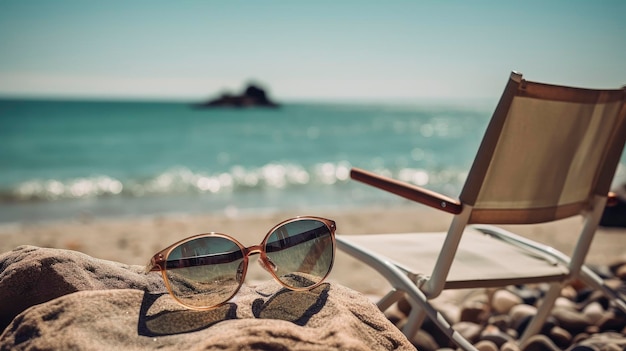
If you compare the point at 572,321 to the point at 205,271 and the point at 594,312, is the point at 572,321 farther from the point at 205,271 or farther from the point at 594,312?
the point at 205,271

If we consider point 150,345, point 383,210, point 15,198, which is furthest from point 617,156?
point 15,198

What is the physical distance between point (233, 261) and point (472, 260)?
1.44 m

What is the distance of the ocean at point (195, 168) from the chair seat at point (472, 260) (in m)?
7.21

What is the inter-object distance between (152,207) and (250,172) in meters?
6.47

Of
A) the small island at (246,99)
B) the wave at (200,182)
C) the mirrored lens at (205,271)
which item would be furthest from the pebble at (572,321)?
the small island at (246,99)

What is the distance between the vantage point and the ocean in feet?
37.4

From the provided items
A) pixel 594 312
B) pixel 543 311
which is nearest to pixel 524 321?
pixel 594 312

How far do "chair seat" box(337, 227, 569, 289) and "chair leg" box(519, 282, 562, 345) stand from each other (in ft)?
Answer: 0.55

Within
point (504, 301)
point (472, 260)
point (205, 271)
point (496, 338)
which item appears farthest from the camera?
point (504, 301)

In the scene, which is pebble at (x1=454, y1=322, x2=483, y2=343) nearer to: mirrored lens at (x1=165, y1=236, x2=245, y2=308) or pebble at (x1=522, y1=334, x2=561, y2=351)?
pebble at (x1=522, y1=334, x2=561, y2=351)

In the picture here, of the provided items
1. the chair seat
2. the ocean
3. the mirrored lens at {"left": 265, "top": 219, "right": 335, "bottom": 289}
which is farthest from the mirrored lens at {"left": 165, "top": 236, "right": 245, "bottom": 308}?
the ocean

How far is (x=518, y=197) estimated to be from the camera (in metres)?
2.56

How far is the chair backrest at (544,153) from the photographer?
7.72 ft

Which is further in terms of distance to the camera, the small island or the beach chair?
the small island
